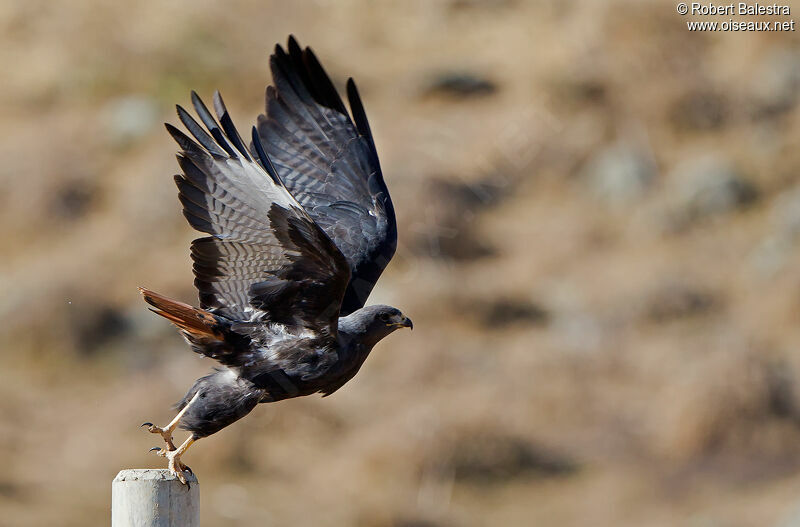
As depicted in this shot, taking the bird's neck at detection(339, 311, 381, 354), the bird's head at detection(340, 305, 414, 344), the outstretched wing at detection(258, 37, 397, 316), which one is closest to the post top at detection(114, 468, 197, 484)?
the bird's neck at detection(339, 311, 381, 354)

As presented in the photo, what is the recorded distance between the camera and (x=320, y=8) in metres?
24.3

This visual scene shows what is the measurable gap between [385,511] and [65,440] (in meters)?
4.50

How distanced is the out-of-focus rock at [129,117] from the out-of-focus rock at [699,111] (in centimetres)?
927

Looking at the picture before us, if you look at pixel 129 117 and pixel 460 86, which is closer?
pixel 129 117

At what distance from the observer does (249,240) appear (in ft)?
17.7

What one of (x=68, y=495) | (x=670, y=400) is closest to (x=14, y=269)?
(x=68, y=495)

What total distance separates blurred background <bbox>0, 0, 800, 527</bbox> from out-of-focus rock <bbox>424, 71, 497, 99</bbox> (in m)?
0.04

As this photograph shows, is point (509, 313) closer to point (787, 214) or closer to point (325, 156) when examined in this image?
point (787, 214)

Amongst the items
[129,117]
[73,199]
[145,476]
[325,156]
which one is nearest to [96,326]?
[73,199]

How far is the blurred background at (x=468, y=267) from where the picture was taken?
13.2 meters

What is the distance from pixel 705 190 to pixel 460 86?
5.07m

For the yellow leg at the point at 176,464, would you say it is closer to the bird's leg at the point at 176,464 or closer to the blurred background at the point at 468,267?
the bird's leg at the point at 176,464

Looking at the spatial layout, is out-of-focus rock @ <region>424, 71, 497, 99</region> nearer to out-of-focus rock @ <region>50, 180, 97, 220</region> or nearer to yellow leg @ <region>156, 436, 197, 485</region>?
out-of-focus rock @ <region>50, 180, 97, 220</region>

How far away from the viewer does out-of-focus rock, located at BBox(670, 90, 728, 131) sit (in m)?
20.6
